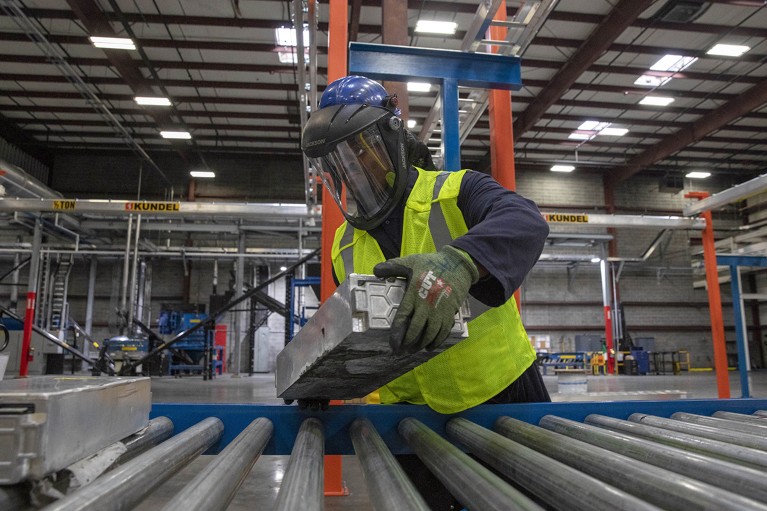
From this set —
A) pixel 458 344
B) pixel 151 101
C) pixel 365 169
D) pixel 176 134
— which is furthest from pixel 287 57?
pixel 458 344

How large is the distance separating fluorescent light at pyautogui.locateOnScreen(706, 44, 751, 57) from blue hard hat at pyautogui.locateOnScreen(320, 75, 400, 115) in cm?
1362

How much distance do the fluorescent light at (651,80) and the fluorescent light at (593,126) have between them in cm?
215

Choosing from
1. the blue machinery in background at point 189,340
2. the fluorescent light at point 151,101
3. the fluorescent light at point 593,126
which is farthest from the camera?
the fluorescent light at point 593,126

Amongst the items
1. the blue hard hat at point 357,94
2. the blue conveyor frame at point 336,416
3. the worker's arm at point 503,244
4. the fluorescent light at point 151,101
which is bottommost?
the blue conveyor frame at point 336,416

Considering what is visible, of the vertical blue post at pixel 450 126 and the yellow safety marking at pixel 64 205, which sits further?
the yellow safety marking at pixel 64 205

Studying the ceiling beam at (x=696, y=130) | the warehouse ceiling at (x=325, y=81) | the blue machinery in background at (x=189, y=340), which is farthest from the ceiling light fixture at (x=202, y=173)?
the ceiling beam at (x=696, y=130)

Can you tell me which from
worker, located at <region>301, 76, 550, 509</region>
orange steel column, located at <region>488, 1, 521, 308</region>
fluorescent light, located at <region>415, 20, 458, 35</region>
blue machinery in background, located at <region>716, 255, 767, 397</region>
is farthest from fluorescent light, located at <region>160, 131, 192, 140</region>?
worker, located at <region>301, 76, 550, 509</region>

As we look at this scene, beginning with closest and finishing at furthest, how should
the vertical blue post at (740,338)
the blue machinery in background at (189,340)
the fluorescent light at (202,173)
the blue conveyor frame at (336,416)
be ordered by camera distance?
the blue conveyor frame at (336,416) → the vertical blue post at (740,338) → the blue machinery in background at (189,340) → the fluorescent light at (202,173)

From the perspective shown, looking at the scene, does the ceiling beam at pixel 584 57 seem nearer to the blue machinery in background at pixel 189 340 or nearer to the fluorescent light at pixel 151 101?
the fluorescent light at pixel 151 101

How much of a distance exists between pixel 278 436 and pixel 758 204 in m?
22.3

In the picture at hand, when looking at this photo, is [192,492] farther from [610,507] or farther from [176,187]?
[176,187]

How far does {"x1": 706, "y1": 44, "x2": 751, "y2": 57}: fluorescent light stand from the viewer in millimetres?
12047

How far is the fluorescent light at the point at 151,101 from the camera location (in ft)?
43.8

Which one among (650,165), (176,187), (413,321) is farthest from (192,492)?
(650,165)
